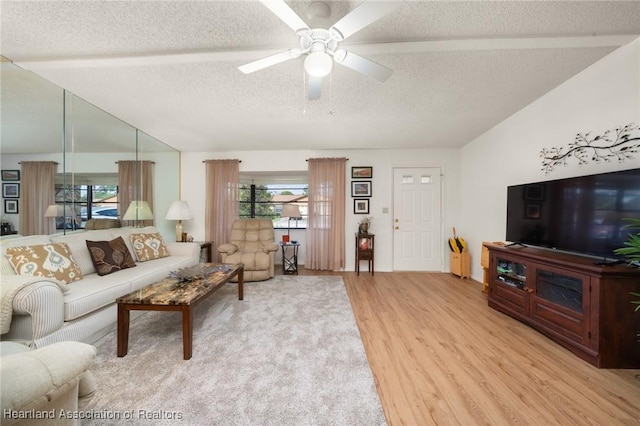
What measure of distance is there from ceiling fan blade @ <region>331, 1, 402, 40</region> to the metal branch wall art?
2.16 m

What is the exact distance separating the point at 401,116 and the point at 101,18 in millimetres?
2810

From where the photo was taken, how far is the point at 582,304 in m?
1.73

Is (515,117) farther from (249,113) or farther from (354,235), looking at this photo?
Answer: (249,113)

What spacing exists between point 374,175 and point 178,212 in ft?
11.6

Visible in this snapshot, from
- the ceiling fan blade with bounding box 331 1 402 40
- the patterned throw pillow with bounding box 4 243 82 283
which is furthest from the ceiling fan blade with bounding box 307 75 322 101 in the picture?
the patterned throw pillow with bounding box 4 243 82 283

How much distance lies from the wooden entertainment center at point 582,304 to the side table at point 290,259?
305cm

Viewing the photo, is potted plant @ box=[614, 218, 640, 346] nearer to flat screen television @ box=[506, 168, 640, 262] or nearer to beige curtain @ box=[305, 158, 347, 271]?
flat screen television @ box=[506, 168, 640, 262]

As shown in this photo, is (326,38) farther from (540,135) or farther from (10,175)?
(10,175)

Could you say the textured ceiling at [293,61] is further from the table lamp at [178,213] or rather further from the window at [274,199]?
the window at [274,199]

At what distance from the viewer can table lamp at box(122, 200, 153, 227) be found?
3369mm

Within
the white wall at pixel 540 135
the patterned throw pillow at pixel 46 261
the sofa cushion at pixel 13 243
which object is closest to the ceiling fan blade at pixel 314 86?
the white wall at pixel 540 135

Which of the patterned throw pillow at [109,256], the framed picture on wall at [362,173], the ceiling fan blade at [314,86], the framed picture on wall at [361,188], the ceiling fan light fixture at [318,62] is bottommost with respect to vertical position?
the patterned throw pillow at [109,256]

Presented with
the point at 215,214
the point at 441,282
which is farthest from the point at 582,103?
the point at 215,214

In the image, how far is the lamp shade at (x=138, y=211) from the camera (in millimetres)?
3368
